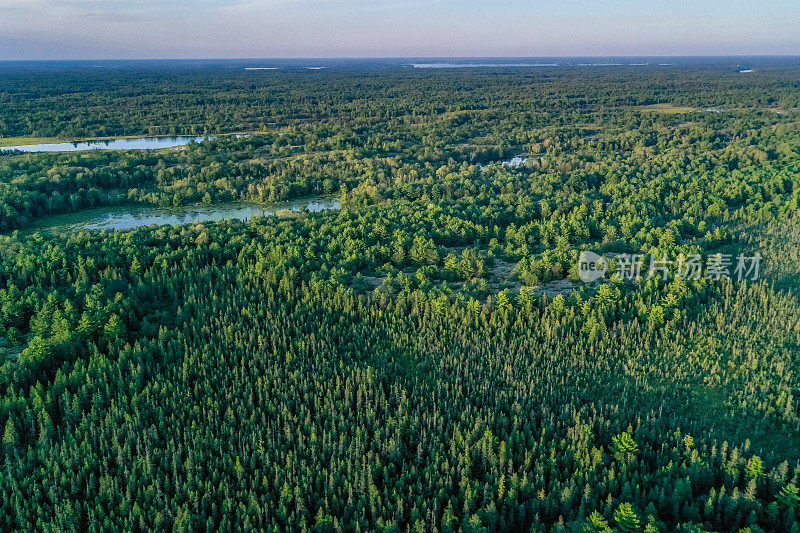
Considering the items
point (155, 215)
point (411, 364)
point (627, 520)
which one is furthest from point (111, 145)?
point (627, 520)

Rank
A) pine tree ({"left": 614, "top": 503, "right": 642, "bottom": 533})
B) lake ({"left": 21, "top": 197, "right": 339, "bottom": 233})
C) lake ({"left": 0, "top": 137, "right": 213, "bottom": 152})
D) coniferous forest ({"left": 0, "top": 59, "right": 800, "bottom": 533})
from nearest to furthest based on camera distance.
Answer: pine tree ({"left": 614, "top": 503, "right": 642, "bottom": 533}) < coniferous forest ({"left": 0, "top": 59, "right": 800, "bottom": 533}) < lake ({"left": 21, "top": 197, "right": 339, "bottom": 233}) < lake ({"left": 0, "top": 137, "right": 213, "bottom": 152})

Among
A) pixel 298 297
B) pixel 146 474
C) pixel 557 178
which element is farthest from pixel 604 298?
pixel 557 178

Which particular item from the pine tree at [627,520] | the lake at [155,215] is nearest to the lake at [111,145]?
the lake at [155,215]

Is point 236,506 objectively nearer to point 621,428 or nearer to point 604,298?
point 621,428

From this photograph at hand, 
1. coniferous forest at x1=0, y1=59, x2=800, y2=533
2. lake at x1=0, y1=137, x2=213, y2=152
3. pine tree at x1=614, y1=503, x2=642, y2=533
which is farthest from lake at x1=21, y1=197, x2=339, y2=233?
pine tree at x1=614, y1=503, x2=642, y2=533

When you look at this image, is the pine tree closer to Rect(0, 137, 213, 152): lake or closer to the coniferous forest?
the coniferous forest
